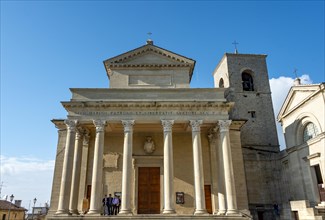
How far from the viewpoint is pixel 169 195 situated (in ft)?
46.4

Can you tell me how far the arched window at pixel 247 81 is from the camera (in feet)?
80.2

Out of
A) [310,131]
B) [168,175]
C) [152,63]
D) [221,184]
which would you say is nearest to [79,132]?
[168,175]

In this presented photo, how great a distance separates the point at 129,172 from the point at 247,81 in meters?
15.7

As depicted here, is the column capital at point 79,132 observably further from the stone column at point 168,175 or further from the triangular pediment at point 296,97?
the triangular pediment at point 296,97

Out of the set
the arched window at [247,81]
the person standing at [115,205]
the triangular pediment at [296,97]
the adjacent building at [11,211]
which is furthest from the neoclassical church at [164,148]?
the adjacent building at [11,211]

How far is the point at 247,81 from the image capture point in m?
24.8

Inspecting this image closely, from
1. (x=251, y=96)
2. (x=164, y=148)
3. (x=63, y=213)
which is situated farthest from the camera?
(x=251, y=96)

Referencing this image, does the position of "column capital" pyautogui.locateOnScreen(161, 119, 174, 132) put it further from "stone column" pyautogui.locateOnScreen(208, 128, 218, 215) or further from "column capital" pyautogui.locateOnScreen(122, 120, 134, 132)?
"stone column" pyautogui.locateOnScreen(208, 128, 218, 215)

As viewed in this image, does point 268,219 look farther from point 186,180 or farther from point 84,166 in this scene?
point 84,166

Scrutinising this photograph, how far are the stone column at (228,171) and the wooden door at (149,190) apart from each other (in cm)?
519

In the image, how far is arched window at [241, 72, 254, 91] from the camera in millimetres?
24453

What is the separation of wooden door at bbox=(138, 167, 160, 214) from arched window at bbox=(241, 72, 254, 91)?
39.9 ft

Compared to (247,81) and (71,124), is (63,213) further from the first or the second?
(247,81)

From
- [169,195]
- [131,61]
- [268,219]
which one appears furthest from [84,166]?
[268,219]
